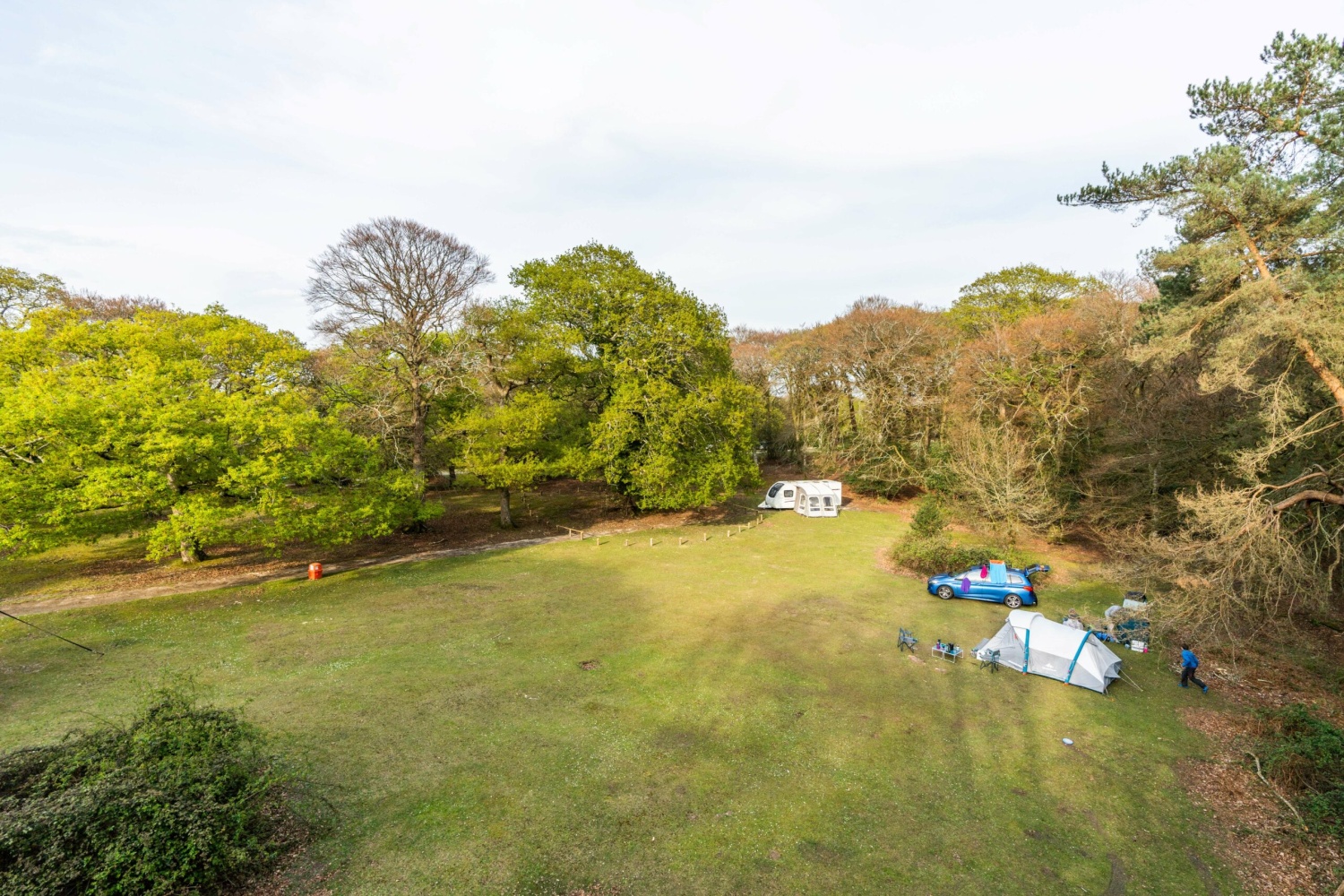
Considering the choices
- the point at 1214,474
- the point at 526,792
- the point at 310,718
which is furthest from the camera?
the point at 1214,474

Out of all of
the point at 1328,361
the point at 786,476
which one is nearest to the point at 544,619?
the point at 1328,361

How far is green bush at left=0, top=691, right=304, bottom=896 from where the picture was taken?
18.1 feet

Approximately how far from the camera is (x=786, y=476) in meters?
44.8

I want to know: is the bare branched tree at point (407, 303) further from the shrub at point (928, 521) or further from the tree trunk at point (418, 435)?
the shrub at point (928, 521)

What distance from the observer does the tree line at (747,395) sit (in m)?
11.1

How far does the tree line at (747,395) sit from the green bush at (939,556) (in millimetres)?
2151

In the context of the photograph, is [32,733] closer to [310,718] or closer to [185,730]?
[310,718]

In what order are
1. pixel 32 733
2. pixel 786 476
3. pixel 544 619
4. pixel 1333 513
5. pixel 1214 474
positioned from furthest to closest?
pixel 786 476
pixel 1214 474
pixel 544 619
pixel 1333 513
pixel 32 733

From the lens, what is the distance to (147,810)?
6.12 metres

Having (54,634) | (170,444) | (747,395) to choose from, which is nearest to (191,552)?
(54,634)

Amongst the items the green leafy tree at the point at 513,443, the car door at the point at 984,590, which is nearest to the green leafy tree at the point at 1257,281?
the car door at the point at 984,590

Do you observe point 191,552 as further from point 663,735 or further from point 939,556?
point 939,556

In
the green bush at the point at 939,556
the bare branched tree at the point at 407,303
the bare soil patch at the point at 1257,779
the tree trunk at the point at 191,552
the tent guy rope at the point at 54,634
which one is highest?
the bare branched tree at the point at 407,303

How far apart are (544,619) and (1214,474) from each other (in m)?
23.9
